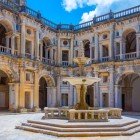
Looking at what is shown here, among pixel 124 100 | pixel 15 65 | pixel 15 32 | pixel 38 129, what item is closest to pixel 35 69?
pixel 15 65

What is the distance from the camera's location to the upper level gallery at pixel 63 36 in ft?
86.5

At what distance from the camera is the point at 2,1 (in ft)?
82.0

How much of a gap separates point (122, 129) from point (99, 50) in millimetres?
18653

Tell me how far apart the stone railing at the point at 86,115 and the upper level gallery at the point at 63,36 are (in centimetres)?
1256

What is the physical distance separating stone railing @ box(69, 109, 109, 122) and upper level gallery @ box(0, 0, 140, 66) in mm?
12556

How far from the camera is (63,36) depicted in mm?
32469

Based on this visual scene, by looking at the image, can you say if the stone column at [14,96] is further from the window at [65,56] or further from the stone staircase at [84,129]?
the stone staircase at [84,129]

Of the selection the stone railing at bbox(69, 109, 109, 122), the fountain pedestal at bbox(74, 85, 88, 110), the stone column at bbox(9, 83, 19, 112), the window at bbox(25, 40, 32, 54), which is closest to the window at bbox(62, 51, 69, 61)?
the window at bbox(25, 40, 32, 54)

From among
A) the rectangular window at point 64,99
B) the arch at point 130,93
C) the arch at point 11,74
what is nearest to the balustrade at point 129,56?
the arch at point 130,93

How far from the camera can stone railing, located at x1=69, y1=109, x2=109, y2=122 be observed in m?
13.8

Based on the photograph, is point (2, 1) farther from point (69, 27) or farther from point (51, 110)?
point (51, 110)

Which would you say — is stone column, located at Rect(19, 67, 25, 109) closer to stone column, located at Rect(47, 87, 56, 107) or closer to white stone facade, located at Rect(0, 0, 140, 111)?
white stone facade, located at Rect(0, 0, 140, 111)

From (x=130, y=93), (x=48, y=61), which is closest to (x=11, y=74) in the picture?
(x=48, y=61)

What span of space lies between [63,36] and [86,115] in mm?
19701
